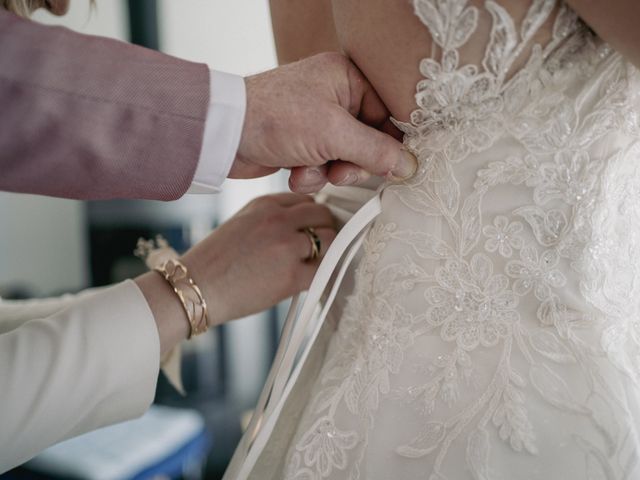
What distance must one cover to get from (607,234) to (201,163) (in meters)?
0.41

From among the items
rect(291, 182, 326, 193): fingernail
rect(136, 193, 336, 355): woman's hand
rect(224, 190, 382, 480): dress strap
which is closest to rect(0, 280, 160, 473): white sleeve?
rect(136, 193, 336, 355): woman's hand

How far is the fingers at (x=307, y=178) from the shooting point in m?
0.68

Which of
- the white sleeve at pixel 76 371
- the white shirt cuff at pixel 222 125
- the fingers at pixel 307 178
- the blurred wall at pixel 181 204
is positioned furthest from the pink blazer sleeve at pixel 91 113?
the blurred wall at pixel 181 204

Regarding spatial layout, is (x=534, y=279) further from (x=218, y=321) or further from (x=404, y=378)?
(x=218, y=321)

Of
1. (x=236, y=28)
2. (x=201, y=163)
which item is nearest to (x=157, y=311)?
(x=201, y=163)

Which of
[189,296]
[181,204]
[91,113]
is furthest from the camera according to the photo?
[181,204]

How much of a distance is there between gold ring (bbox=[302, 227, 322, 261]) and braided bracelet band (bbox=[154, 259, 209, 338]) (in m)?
0.16

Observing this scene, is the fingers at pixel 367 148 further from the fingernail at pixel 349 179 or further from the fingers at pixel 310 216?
the fingers at pixel 310 216

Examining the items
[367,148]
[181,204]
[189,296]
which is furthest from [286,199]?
[181,204]

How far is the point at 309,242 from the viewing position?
0.88 m

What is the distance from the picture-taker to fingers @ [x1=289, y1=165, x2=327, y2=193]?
0.68 m

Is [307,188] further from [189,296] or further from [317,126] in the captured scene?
[189,296]

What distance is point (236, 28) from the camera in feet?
9.23

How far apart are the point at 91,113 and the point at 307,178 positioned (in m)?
0.23
